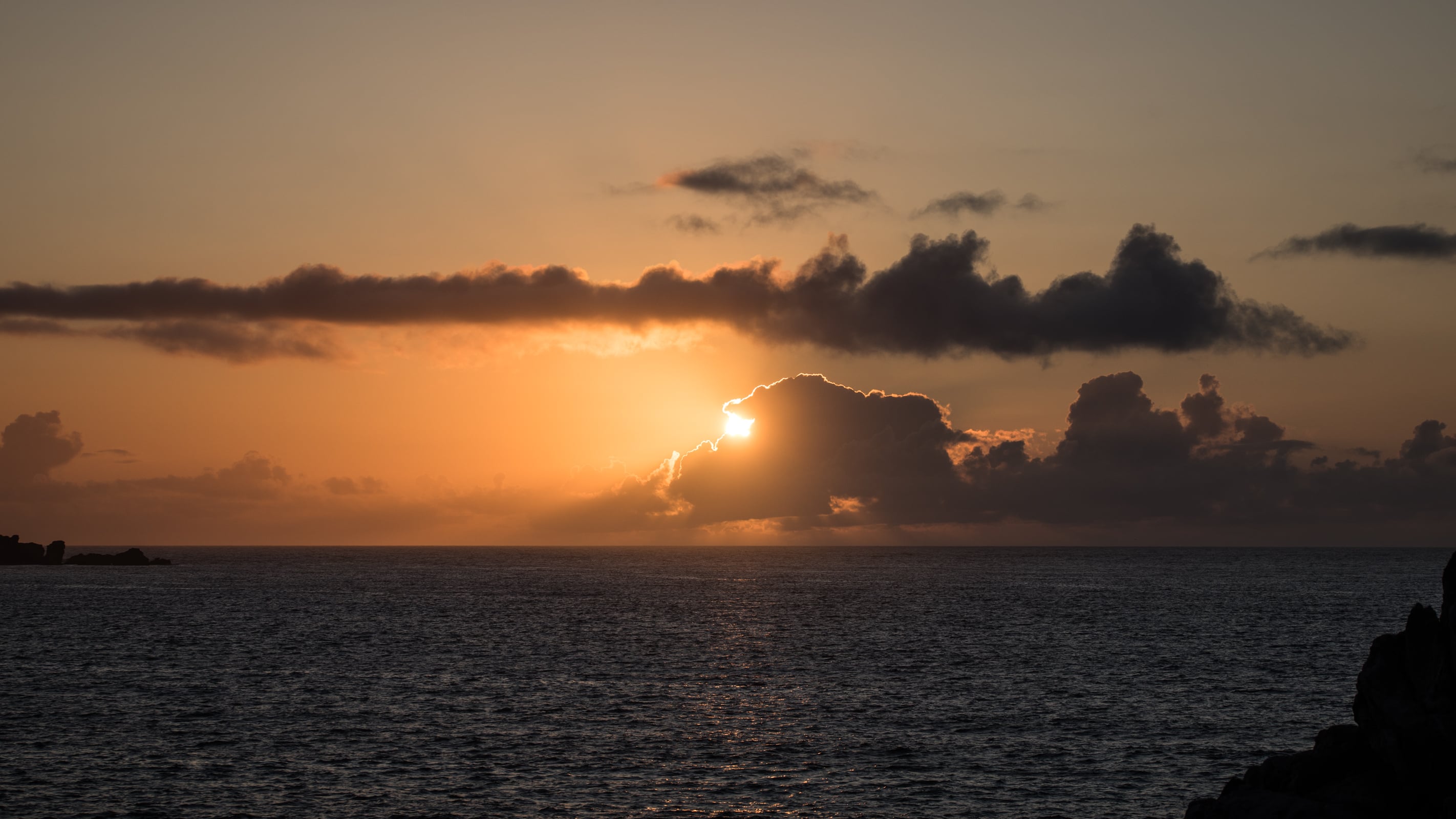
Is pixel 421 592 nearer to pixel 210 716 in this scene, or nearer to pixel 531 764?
pixel 210 716

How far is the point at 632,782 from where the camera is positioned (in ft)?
163

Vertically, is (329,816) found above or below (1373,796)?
below

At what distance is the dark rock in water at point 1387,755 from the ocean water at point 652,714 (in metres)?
8.22

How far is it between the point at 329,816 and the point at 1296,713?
175 feet

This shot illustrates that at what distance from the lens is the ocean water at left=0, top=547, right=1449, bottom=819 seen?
157ft

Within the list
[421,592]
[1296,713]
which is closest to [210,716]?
[1296,713]

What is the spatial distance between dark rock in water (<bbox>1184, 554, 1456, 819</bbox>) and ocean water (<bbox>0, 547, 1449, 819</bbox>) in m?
8.22

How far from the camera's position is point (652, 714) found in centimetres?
6631

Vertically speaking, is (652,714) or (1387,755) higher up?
(1387,755)

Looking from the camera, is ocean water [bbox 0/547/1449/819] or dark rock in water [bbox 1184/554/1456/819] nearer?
dark rock in water [bbox 1184/554/1456/819]

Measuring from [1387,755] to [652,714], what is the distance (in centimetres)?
4043

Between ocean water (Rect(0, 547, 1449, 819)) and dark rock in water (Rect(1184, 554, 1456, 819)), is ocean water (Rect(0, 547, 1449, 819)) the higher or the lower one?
the lower one

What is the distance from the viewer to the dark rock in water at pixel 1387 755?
1346 inches

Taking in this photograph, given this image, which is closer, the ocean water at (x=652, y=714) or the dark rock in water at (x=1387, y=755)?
the dark rock in water at (x=1387, y=755)
